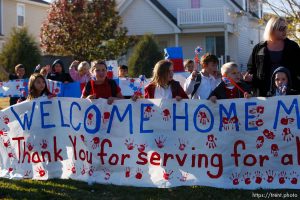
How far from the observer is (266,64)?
263 inches

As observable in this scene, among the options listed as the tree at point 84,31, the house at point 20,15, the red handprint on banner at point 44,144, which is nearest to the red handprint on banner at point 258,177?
the red handprint on banner at point 44,144

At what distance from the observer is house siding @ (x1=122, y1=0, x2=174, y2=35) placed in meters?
33.2

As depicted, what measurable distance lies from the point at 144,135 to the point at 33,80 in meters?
1.83

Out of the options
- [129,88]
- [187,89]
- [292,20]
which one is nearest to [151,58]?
[292,20]

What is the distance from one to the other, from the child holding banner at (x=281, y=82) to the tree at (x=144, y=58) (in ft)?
66.2

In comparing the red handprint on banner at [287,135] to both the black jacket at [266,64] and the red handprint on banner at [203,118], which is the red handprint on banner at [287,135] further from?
the red handprint on banner at [203,118]

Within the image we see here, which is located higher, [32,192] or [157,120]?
A: [157,120]

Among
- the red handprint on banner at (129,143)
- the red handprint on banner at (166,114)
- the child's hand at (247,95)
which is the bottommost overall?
the red handprint on banner at (129,143)

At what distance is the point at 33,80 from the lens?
7.23 m

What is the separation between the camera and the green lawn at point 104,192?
6.07 metres

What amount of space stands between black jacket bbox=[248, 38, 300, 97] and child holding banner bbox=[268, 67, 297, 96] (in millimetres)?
189

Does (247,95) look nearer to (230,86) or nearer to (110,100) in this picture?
(230,86)

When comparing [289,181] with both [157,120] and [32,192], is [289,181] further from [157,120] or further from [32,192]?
[32,192]

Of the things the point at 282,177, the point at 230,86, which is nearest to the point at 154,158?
the point at 230,86
